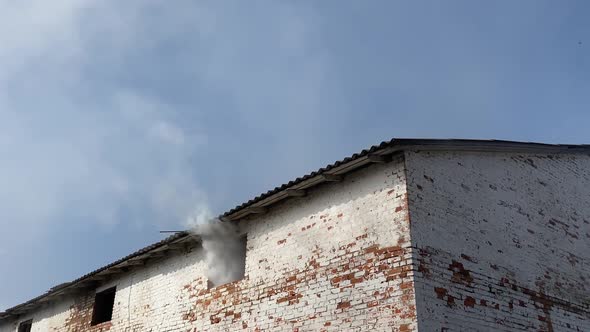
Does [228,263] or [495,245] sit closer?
[495,245]

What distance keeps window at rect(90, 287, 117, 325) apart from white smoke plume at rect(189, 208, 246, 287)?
159 inches

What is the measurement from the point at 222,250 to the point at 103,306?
4940 millimetres

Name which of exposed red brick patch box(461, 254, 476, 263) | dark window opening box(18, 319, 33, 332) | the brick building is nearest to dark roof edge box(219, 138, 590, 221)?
the brick building

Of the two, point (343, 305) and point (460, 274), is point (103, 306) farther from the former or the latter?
point (460, 274)

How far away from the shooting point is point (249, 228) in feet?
34.9

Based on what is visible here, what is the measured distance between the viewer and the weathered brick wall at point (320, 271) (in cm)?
789

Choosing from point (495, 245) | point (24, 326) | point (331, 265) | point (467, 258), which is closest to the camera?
point (467, 258)

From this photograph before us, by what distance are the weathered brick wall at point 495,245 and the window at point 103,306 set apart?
347 inches

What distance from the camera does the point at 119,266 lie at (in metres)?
13.1

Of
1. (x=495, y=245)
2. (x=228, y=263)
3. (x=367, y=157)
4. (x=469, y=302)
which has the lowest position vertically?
(x=469, y=302)

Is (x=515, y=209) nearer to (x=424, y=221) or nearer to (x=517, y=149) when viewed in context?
(x=517, y=149)

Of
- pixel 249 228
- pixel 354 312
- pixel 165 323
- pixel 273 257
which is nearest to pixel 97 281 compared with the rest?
pixel 165 323

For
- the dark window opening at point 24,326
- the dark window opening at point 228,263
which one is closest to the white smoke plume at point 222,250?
the dark window opening at point 228,263

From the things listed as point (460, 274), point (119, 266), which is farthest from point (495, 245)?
point (119, 266)
